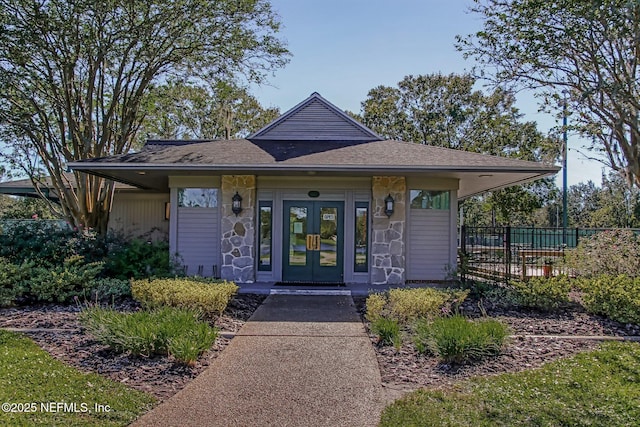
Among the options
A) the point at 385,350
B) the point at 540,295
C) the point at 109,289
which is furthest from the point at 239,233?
the point at 540,295

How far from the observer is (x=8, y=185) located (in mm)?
14727

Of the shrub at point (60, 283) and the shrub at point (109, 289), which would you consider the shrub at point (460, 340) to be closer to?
the shrub at point (109, 289)

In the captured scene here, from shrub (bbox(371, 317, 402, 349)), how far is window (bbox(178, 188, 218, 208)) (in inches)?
253

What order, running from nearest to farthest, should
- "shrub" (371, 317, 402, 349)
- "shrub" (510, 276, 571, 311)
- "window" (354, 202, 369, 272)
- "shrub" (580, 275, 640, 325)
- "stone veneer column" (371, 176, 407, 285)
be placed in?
"shrub" (371, 317, 402, 349) < "shrub" (580, 275, 640, 325) < "shrub" (510, 276, 571, 311) < "stone veneer column" (371, 176, 407, 285) < "window" (354, 202, 369, 272)

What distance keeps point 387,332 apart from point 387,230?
5.14 metres

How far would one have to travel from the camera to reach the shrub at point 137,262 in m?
9.23

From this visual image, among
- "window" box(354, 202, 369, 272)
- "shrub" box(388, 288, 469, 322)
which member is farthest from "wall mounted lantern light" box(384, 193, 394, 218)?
"shrub" box(388, 288, 469, 322)

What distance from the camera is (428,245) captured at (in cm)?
1086

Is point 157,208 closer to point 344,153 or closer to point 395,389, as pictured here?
point 344,153

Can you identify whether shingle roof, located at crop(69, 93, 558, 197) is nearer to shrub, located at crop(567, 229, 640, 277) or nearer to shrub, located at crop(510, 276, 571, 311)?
shrub, located at crop(567, 229, 640, 277)

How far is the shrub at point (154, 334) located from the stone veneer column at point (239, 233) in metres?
4.97

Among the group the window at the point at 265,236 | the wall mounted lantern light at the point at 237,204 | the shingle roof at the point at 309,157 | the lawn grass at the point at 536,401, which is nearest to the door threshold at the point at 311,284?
the window at the point at 265,236

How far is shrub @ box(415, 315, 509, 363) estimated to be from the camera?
474 cm

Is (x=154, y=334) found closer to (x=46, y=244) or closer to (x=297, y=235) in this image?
(x=46, y=244)
